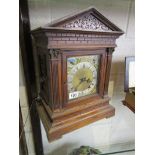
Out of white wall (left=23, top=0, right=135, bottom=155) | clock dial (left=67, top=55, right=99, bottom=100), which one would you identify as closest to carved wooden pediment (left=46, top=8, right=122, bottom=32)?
clock dial (left=67, top=55, right=99, bottom=100)

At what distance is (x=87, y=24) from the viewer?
0.52 meters

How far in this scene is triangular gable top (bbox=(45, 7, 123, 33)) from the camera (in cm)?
47

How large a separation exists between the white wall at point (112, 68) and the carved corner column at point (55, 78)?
0.26 meters

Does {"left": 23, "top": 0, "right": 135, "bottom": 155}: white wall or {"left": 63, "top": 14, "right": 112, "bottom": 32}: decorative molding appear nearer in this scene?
{"left": 63, "top": 14, "right": 112, "bottom": 32}: decorative molding

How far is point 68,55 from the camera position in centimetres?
52

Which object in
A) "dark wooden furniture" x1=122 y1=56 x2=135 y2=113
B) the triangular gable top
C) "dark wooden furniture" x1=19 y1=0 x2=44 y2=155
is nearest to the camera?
the triangular gable top

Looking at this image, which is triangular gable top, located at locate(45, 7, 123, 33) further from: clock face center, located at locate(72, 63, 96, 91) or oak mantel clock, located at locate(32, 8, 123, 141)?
clock face center, located at locate(72, 63, 96, 91)

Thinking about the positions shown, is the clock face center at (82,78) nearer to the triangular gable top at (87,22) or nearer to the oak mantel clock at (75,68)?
the oak mantel clock at (75,68)

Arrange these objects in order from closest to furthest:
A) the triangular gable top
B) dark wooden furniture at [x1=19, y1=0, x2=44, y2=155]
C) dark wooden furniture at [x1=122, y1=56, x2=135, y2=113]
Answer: the triangular gable top
dark wooden furniture at [x1=19, y1=0, x2=44, y2=155]
dark wooden furniture at [x1=122, y1=56, x2=135, y2=113]

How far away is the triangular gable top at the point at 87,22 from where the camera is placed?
0.47 meters

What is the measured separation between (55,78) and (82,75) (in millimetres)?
112

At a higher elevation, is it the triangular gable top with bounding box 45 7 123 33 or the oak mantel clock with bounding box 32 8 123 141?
the triangular gable top with bounding box 45 7 123 33

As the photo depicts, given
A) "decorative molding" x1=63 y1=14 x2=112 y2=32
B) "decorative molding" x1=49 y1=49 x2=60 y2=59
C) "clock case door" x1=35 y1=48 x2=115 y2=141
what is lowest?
"clock case door" x1=35 y1=48 x2=115 y2=141
